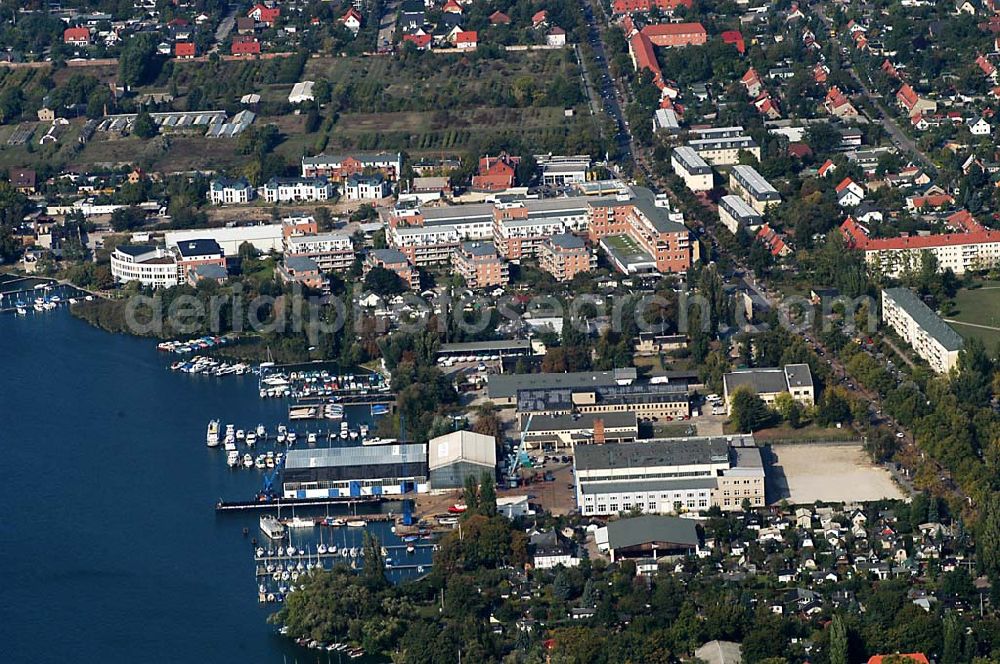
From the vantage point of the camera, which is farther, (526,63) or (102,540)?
(526,63)

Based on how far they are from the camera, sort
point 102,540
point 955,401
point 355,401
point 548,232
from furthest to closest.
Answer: point 548,232, point 355,401, point 955,401, point 102,540

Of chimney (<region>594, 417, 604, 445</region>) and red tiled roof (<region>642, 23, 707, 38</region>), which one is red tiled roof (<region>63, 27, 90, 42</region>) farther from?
chimney (<region>594, 417, 604, 445</region>)

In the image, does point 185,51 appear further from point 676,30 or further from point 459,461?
point 459,461

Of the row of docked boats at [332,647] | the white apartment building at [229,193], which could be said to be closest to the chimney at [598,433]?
the row of docked boats at [332,647]

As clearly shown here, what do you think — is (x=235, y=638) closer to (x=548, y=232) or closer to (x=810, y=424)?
(x=810, y=424)

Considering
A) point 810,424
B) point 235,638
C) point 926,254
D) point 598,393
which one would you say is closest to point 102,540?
point 235,638

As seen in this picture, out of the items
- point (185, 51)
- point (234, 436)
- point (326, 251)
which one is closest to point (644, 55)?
point (185, 51)

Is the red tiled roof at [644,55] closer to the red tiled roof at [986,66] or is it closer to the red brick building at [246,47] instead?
the red tiled roof at [986,66]
